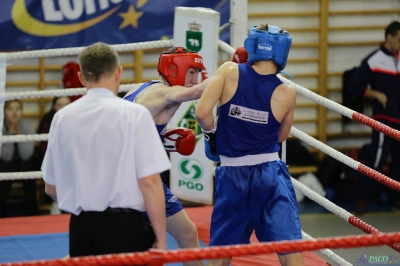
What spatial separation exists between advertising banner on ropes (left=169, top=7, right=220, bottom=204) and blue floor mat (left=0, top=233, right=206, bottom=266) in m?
0.51

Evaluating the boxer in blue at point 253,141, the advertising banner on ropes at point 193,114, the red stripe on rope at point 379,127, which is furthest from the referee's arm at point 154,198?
the advertising banner on ropes at point 193,114

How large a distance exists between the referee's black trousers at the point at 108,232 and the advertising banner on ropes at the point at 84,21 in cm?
276

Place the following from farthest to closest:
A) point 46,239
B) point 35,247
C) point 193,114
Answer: point 193,114
point 46,239
point 35,247

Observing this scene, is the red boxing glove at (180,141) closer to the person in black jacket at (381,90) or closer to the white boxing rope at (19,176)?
the white boxing rope at (19,176)

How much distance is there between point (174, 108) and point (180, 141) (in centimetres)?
19

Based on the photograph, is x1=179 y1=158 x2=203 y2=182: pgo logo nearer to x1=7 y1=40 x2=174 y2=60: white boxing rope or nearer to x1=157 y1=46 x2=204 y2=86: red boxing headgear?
x1=7 y1=40 x2=174 y2=60: white boxing rope

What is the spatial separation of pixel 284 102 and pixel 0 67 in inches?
78.2

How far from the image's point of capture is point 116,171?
238 centimetres

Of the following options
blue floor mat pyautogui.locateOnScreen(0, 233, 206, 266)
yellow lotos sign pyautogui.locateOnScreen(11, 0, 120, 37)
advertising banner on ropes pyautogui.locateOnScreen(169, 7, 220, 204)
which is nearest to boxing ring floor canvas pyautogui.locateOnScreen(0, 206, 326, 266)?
blue floor mat pyautogui.locateOnScreen(0, 233, 206, 266)

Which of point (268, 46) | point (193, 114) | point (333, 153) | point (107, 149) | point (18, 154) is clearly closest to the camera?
point (107, 149)

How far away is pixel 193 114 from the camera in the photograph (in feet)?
15.7

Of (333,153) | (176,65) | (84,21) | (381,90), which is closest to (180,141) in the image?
(176,65)

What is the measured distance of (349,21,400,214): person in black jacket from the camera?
6145 mm

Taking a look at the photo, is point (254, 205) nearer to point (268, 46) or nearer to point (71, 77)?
point (268, 46)
